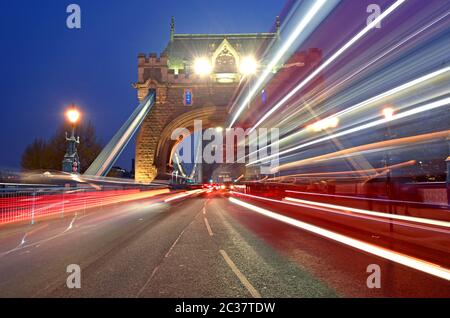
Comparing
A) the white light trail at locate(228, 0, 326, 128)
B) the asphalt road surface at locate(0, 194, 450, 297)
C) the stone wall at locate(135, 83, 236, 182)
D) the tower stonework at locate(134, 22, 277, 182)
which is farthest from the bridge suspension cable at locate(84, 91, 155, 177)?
the asphalt road surface at locate(0, 194, 450, 297)

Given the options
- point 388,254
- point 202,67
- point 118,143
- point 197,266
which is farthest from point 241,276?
point 202,67

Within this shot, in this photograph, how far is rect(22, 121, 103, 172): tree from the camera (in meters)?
52.8

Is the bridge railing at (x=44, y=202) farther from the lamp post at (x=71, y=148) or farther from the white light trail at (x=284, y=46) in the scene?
the white light trail at (x=284, y=46)

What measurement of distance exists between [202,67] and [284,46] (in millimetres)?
11452

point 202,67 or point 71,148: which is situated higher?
point 202,67

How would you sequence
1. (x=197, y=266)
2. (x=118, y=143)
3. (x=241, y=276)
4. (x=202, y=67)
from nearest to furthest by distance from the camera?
1. (x=241, y=276)
2. (x=197, y=266)
3. (x=118, y=143)
4. (x=202, y=67)

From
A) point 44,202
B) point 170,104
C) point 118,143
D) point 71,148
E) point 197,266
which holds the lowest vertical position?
point 197,266

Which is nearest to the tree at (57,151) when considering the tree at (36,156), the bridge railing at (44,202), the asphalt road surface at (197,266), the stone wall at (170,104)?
the tree at (36,156)

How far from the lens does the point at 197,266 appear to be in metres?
6.18

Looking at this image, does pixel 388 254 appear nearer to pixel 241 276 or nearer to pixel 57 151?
pixel 241 276

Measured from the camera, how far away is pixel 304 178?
83.8ft

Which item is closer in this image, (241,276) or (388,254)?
(241,276)

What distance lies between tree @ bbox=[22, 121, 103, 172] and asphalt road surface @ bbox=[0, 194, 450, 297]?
46.5 m
